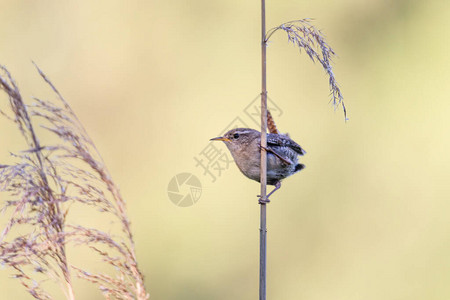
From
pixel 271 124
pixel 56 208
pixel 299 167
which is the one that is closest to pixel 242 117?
pixel 299 167

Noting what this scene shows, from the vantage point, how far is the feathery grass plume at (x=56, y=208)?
5.74 feet

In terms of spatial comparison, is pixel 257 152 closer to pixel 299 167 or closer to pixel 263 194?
pixel 299 167

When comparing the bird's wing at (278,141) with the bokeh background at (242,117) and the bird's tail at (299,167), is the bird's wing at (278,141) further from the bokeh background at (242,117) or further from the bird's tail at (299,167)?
the bokeh background at (242,117)

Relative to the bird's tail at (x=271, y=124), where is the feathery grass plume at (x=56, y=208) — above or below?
below

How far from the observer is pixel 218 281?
449 centimetres

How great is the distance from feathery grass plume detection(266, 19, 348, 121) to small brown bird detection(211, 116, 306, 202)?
3.71ft

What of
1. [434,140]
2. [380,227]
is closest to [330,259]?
[380,227]

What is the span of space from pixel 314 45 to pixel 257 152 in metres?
1.18

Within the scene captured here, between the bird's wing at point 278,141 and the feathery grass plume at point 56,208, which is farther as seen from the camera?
the bird's wing at point 278,141

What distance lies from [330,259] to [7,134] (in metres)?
2.91

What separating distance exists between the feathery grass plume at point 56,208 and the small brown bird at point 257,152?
58.0 inches

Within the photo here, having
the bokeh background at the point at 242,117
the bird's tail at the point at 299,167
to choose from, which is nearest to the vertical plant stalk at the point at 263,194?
the bird's tail at the point at 299,167

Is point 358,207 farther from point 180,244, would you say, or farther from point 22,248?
point 22,248

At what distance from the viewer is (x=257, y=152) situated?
10.5ft
